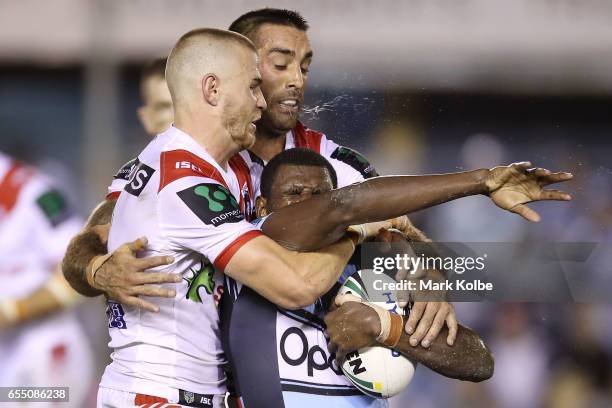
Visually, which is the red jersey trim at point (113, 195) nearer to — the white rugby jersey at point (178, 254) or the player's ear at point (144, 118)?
the white rugby jersey at point (178, 254)

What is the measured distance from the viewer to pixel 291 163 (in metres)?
3.25

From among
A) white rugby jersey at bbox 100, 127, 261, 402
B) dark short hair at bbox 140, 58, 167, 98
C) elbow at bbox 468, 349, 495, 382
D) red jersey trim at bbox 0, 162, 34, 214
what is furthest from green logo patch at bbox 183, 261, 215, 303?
red jersey trim at bbox 0, 162, 34, 214

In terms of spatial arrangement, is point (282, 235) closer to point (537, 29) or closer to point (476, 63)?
point (476, 63)

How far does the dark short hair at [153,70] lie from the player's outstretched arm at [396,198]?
6.42 ft

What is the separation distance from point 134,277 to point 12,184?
2.31m

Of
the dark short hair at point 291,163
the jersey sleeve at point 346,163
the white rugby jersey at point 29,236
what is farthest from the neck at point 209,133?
the white rugby jersey at point 29,236

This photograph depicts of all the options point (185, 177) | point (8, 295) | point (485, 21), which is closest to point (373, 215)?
point (185, 177)

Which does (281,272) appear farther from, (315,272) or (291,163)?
(291,163)

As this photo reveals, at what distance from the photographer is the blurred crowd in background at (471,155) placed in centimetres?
413

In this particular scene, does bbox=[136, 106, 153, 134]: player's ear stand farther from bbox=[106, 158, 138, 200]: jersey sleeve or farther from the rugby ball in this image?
the rugby ball

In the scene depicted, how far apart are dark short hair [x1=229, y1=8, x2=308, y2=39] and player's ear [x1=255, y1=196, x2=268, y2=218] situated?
0.77 meters

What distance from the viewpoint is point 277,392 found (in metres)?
3.22

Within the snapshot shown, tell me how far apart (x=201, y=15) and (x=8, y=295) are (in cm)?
179
